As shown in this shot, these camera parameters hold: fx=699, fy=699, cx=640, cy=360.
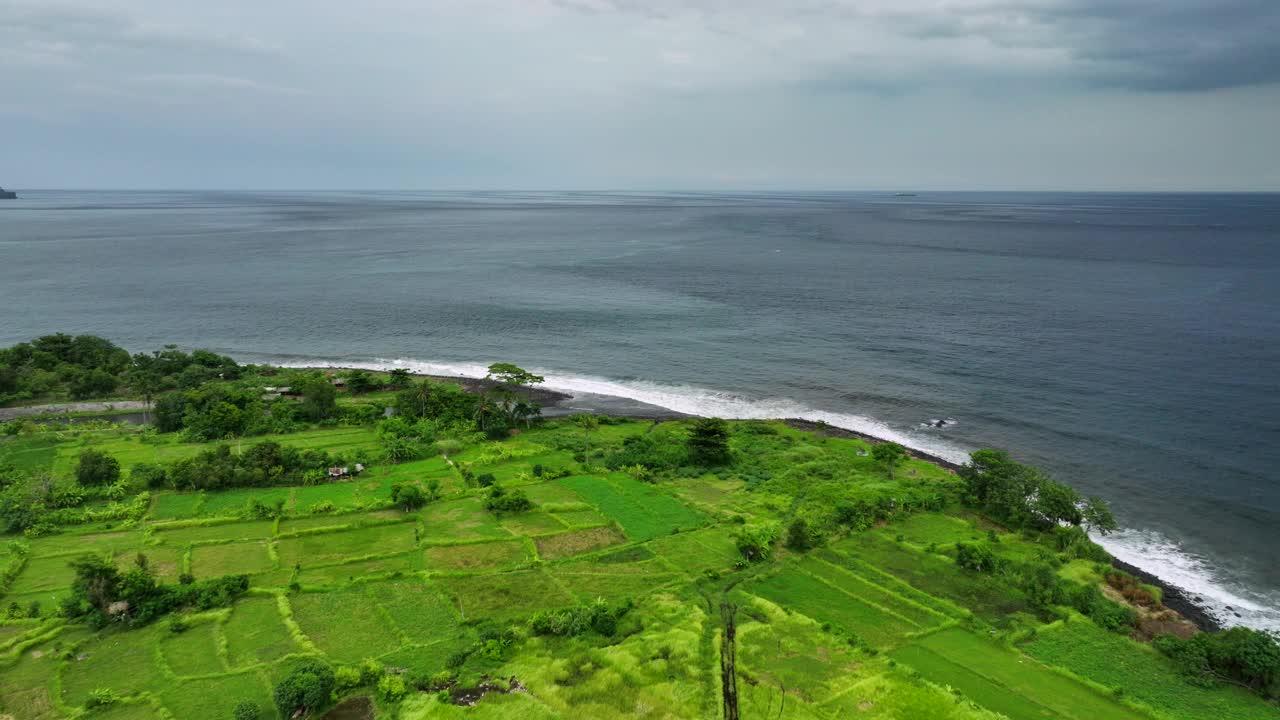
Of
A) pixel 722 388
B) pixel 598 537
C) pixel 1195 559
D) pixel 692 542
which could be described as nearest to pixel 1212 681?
pixel 1195 559

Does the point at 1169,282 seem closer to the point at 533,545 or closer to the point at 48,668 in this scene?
the point at 533,545

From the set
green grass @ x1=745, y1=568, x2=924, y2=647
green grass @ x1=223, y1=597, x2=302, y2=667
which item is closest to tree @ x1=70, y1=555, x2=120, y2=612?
green grass @ x1=223, y1=597, x2=302, y2=667

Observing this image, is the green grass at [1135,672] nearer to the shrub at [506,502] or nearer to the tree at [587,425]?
the shrub at [506,502]

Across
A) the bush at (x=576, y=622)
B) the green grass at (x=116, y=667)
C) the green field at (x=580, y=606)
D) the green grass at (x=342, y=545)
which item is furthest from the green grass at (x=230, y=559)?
the bush at (x=576, y=622)

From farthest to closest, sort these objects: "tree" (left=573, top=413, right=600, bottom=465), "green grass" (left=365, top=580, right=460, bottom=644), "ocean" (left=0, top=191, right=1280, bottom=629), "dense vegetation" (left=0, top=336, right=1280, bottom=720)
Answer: "tree" (left=573, top=413, right=600, bottom=465) < "ocean" (left=0, top=191, right=1280, bottom=629) < "green grass" (left=365, top=580, right=460, bottom=644) < "dense vegetation" (left=0, top=336, right=1280, bottom=720)

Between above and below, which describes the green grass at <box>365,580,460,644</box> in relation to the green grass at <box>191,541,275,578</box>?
below

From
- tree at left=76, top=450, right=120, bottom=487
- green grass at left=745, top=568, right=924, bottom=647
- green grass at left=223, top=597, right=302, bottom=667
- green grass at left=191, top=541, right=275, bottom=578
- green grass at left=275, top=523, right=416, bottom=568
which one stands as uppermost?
tree at left=76, top=450, right=120, bottom=487

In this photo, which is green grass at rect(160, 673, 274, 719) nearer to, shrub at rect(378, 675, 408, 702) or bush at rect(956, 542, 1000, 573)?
shrub at rect(378, 675, 408, 702)
